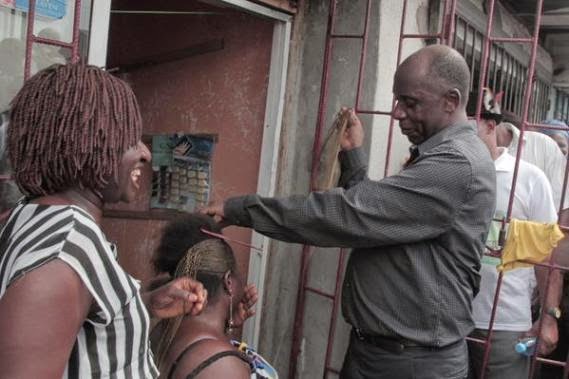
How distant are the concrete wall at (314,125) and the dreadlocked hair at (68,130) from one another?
2.04 meters

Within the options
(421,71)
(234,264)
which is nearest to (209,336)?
(234,264)

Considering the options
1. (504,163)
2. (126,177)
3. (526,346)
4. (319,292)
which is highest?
(504,163)

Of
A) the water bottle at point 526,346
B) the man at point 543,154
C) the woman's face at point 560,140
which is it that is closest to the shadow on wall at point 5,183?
the water bottle at point 526,346

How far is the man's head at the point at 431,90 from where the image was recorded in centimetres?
237

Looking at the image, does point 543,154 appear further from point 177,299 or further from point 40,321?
point 40,321

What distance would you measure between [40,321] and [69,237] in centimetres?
18

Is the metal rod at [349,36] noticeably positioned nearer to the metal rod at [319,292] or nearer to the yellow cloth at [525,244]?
the yellow cloth at [525,244]

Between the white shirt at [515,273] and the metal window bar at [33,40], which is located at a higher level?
the metal window bar at [33,40]

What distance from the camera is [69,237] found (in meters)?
1.33

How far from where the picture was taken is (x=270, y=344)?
3584mm

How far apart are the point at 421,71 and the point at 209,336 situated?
1.20m

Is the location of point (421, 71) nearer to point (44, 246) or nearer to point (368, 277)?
point (368, 277)

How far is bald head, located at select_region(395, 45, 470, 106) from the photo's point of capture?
7.75ft

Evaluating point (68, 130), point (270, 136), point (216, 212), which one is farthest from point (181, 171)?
point (68, 130)
